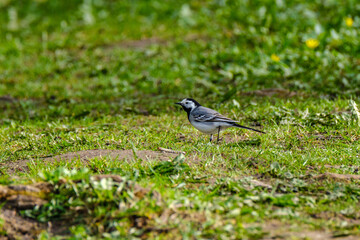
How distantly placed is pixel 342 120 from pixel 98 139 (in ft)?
10.7

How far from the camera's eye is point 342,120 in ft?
22.7

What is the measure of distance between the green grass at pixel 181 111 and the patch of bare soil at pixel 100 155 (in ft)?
0.34

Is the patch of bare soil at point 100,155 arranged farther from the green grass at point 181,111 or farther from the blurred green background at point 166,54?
the blurred green background at point 166,54

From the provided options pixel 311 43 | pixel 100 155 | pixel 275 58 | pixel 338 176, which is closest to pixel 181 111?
pixel 275 58

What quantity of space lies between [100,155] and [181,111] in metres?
2.98

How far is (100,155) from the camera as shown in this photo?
5.61m

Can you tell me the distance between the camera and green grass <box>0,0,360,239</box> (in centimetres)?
408

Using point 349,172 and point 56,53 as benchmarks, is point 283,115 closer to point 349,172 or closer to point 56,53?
point 349,172

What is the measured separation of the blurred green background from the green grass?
39 mm

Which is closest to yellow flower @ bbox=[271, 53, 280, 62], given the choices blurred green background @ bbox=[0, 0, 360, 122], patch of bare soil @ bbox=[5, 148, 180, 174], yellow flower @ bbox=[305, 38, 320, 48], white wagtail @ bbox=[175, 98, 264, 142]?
blurred green background @ bbox=[0, 0, 360, 122]

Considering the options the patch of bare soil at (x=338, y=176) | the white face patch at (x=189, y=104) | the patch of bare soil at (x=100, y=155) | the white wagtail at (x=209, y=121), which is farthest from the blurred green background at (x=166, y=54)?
the patch of bare soil at (x=338, y=176)

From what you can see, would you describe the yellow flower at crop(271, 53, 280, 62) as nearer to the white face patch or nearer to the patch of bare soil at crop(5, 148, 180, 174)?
the white face patch

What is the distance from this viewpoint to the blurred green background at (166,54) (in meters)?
9.24

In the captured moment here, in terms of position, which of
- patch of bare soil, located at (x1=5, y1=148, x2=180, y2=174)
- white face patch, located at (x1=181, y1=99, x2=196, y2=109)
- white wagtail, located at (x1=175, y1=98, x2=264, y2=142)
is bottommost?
patch of bare soil, located at (x1=5, y1=148, x2=180, y2=174)
